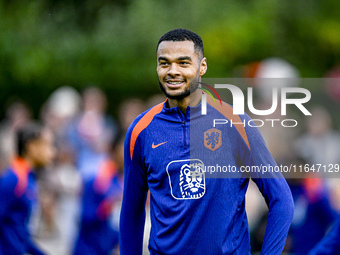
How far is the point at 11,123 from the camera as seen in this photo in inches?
519

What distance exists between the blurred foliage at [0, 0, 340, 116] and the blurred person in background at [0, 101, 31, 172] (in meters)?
0.58

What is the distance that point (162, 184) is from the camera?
12.8ft

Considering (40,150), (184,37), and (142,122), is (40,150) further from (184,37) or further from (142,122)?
(184,37)

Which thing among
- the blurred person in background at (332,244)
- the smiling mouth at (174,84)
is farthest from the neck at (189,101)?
the blurred person in background at (332,244)

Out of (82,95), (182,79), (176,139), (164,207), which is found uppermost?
(82,95)

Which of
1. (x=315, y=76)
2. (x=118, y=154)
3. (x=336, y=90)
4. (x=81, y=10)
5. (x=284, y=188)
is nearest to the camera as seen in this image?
(x=284, y=188)

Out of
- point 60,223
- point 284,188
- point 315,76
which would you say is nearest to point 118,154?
point 60,223

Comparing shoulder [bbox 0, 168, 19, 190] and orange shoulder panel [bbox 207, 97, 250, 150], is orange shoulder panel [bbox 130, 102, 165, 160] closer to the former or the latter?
orange shoulder panel [bbox 207, 97, 250, 150]

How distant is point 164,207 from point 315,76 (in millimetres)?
9451

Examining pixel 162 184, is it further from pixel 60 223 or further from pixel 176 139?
pixel 60 223

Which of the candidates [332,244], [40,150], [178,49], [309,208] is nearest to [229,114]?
[178,49]

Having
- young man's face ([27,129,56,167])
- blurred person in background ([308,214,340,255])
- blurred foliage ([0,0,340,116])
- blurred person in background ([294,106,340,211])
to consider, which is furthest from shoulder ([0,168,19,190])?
blurred foliage ([0,0,340,116])

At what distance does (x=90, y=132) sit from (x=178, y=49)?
7263mm

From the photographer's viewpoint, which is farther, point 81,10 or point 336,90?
point 81,10
